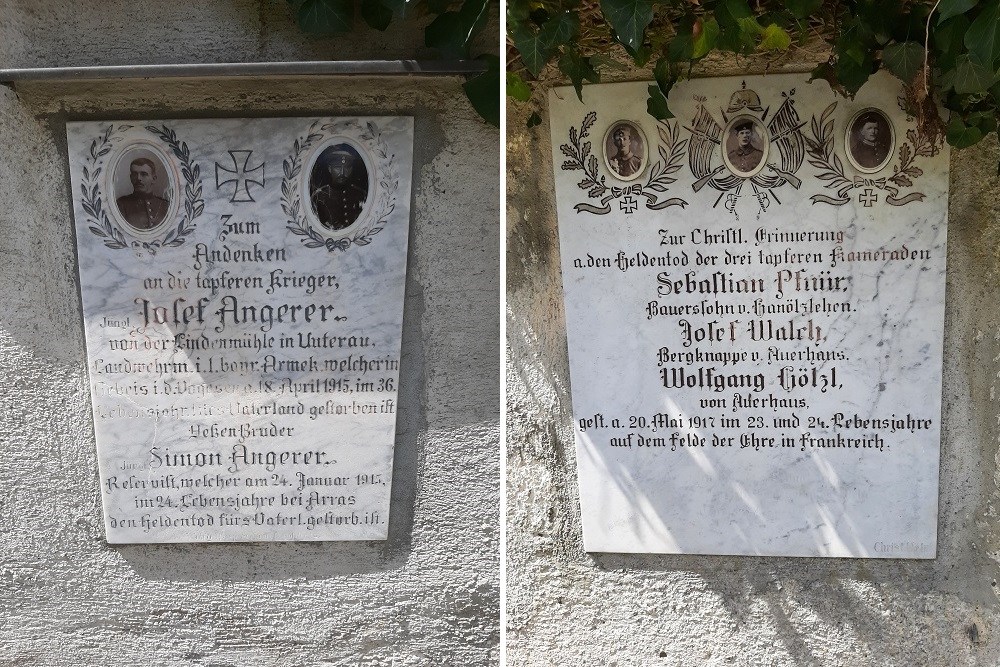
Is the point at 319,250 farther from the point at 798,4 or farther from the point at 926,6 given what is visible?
the point at 926,6

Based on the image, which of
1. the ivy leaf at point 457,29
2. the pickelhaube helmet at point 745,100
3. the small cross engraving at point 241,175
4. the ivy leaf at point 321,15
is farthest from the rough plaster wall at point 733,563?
the small cross engraving at point 241,175

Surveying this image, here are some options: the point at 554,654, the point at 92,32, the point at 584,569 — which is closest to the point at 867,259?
the point at 584,569

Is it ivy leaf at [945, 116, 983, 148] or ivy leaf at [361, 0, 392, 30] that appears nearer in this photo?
ivy leaf at [945, 116, 983, 148]

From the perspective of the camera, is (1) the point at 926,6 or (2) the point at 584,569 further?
(2) the point at 584,569

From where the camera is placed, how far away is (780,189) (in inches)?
91.7

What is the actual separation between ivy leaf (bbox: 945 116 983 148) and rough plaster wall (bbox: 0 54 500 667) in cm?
116

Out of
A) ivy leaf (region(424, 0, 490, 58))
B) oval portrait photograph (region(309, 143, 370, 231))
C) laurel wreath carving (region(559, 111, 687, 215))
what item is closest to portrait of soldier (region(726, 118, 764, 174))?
laurel wreath carving (region(559, 111, 687, 215))

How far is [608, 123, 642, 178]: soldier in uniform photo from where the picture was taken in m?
2.37

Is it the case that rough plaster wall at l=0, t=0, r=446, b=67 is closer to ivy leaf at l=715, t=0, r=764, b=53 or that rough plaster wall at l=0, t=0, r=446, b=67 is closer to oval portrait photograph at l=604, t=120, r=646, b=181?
oval portrait photograph at l=604, t=120, r=646, b=181

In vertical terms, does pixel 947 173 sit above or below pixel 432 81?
below

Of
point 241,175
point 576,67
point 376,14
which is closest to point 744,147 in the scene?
point 576,67

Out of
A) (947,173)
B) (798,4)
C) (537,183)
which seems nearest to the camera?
(798,4)

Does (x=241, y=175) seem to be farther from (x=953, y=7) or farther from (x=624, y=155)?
(x=953, y=7)

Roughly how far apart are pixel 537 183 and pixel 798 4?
79cm
